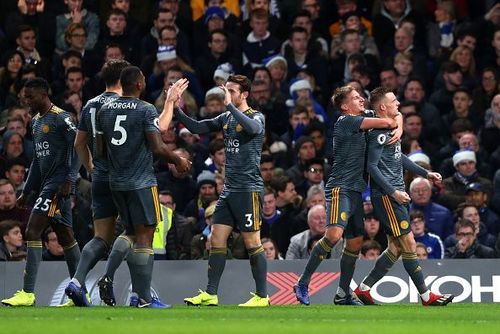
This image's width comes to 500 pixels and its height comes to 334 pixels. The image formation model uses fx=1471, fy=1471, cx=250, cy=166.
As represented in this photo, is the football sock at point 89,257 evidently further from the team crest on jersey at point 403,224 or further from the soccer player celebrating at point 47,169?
the team crest on jersey at point 403,224

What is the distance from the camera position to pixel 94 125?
49.3 ft

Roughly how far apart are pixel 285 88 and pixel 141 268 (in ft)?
29.9

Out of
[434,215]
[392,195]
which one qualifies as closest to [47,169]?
[392,195]

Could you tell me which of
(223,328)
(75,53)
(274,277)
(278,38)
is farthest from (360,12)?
(223,328)

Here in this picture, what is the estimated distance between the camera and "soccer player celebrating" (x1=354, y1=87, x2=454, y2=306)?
15.8m

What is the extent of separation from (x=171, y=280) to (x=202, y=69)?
6318 millimetres

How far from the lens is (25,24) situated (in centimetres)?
2436

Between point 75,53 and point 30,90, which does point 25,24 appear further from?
point 30,90

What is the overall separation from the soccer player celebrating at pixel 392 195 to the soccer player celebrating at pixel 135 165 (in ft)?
7.47

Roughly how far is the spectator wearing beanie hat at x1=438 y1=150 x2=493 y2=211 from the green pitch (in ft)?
16.6

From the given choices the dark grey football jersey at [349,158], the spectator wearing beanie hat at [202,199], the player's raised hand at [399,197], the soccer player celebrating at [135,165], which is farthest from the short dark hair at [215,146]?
the soccer player celebrating at [135,165]

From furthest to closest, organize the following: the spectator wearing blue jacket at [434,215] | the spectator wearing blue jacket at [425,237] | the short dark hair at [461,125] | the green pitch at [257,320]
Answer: the short dark hair at [461,125]
the spectator wearing blue jacket at [434,215]
the spectator wearing blue jacket at [425,237]
the green pitch at [257,320]

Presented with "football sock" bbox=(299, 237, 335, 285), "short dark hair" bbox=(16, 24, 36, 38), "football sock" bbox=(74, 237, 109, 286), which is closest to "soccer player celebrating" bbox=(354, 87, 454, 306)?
"football sock" bbox=(299, 237, 335, 285)

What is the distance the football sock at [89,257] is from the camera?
48.7 feet
